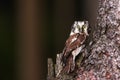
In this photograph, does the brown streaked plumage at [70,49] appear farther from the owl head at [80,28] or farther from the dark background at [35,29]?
the dark background at [35,29]

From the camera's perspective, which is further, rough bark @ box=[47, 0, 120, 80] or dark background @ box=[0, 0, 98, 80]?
dark background @ box=[0, 0, 98, 80]

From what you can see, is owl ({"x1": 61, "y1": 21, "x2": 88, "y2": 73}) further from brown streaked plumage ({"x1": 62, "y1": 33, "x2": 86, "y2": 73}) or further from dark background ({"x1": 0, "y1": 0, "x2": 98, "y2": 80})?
dark background ({"x1": 0, "y1": 0, "x2": 98, "y2": 80})

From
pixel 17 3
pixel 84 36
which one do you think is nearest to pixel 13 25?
pixel 17 3

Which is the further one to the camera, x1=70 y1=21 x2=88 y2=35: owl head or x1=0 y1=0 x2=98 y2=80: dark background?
x1=0 y1=0 x2=98 y2=80: dark background

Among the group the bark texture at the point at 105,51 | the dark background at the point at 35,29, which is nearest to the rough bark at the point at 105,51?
the bark texture at the point at 105,51

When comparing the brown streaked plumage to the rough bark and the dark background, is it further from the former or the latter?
the dark background

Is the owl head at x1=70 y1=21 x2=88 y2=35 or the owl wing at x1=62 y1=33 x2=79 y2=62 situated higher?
the owl head at x1=70 y1=21 x2=88 y2=35

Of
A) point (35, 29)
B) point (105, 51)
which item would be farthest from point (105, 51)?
point (35, 29)

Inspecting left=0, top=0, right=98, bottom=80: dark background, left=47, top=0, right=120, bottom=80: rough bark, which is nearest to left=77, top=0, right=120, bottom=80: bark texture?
left=47, top=0, right=120, bottom=80: rough bark
